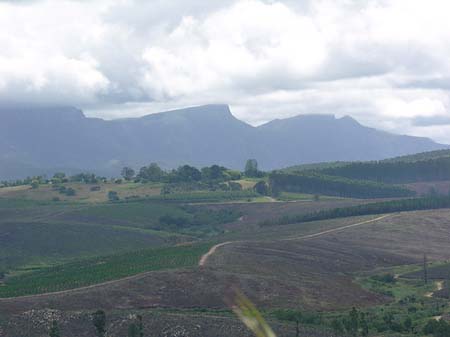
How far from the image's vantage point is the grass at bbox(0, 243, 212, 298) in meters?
115

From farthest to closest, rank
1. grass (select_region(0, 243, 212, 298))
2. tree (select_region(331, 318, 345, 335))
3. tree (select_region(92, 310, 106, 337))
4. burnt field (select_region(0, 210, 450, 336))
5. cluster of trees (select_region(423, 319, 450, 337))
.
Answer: grass (select_region(0, 243, 212, 298))
burnt field (select_region(0, 210, 450, 336))
tree (select_region(331, 318, 345, 335))
tree (select_region(92, 310, 106, 337))
cluster of trees (select_region(423, 319, 450, 337))

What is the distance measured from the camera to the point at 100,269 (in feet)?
421

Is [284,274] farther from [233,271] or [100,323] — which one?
[100,323]

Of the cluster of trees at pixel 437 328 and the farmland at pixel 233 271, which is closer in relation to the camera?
the cluster of trees at pixel 437 328

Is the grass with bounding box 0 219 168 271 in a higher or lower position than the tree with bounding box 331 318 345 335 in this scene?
higher

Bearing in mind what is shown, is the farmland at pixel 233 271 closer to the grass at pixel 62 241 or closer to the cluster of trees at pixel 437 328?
the grass at pixel 62 241

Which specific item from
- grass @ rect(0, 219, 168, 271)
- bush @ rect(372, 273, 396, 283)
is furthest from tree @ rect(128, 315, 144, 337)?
grass @ rect(0, 219, 168, 271)

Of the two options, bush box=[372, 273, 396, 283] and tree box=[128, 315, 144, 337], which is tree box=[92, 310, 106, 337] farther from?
bush box=[372, 273, 396, 283]

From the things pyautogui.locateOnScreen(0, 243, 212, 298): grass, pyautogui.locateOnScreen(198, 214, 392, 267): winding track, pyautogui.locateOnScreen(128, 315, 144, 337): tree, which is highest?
pyautogui.locateOnScreen(198, 214, 392, 267): winding track

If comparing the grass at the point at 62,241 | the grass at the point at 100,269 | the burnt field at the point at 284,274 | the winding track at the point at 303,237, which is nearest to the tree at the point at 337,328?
the burnt field at the point at 284,274

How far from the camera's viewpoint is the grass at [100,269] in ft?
379

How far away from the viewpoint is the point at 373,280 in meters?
126

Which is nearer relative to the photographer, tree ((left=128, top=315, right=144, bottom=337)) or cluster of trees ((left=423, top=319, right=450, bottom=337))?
tree ((left=128, top=315, right=144, bottom=337))

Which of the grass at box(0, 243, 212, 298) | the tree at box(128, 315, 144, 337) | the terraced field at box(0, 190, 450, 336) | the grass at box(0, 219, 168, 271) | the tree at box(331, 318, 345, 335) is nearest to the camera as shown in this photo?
the tree at box(128, 315, 144, 337)
